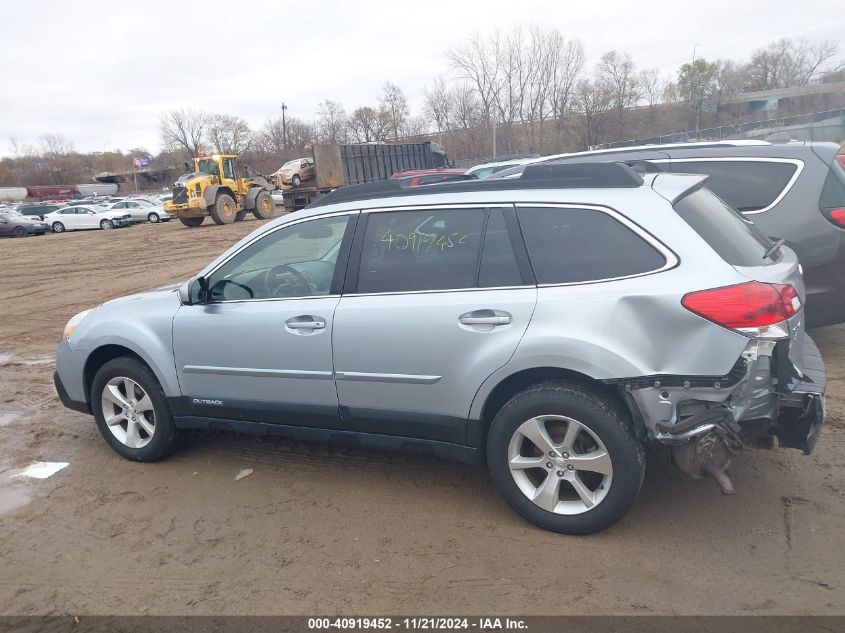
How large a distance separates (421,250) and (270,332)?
1.05 metres

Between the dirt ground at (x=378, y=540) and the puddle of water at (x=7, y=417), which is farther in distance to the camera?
the puddle of water at (x=7, y=417)

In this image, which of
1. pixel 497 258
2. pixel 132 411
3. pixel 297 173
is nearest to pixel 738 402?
pixel 497 258

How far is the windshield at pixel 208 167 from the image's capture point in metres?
28.9

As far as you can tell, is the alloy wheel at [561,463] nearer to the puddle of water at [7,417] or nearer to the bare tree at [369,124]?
the puddle of water at [7,417]

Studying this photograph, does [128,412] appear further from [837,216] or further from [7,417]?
[837,216]

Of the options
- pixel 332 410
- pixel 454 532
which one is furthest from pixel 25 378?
pixel 454 532

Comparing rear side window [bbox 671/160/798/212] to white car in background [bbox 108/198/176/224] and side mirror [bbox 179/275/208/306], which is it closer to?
side mirror [bbox 179/275/208/306]

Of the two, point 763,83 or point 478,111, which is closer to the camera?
point 478,111

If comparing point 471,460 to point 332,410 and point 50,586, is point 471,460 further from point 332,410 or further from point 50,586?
point 50,586

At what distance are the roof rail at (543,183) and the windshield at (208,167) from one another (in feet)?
87.5

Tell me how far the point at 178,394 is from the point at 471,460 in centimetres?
206

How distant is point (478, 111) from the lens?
56.7 meters

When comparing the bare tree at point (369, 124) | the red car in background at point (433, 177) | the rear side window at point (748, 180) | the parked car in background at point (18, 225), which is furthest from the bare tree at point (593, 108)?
the rear side window at point (748, 180)

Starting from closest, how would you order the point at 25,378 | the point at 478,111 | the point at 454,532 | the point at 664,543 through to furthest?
the point at 664,543 < the point at 454,532 < the point at 25,378 < the point at 478,111
